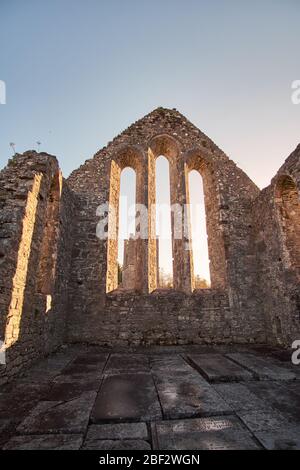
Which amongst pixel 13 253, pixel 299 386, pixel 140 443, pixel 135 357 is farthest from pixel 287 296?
pixel 13 253

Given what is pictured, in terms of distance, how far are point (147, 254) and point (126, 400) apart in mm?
4795

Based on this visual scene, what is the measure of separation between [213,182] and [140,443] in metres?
8.06

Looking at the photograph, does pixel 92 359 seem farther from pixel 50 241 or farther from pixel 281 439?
pixel 281 439

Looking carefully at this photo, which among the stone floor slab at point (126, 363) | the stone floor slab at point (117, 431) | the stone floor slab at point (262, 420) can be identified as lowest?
→ the stone floor slab at point (117, 431)

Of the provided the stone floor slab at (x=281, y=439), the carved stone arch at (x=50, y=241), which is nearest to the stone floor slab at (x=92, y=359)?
the carved stone arch at (x=50, y=241)

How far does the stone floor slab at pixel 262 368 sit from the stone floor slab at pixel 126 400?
1826 mm

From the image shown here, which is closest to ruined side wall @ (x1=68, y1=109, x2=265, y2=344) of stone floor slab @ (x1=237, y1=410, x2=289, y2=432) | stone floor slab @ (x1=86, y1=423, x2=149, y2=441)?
stone floor slab @ (x1=237, y1=410, x2=289, y2=432)

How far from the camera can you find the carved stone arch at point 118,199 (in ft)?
24.6

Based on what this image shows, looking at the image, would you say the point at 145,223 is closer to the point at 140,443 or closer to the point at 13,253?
the point at 13,253

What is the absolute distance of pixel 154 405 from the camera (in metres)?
2.79

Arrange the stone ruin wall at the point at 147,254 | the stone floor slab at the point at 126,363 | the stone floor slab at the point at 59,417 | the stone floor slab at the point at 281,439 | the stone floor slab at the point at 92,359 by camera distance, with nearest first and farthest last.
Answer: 1. the stone floor slab at the point at 281,439
2. the stone floor slab at the point at 59,417
3. the stone floor slab at the point at 126,363
4. the stone floor slab at the point at 92,359
5. the stone ruin wall at the point at 147,254

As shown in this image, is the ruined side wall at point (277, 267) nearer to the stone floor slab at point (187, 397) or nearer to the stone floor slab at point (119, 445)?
the stone floor slab at point (187, 397)

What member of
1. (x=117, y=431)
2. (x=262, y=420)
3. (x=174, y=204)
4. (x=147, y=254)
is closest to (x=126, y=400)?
(x=117, y=431)

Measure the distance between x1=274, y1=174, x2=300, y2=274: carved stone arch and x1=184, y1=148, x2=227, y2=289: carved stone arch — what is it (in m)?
1.80
